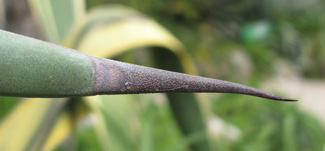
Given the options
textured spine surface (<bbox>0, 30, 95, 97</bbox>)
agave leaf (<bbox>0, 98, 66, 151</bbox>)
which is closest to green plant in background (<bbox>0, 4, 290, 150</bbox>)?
textured spine surface (<bbox>0, 30, 95, 97</bbox>)

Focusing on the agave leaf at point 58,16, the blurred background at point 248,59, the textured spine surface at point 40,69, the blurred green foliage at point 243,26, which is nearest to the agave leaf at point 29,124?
the blurred background at point 248,59

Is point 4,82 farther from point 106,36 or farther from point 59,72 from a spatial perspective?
point 106,36

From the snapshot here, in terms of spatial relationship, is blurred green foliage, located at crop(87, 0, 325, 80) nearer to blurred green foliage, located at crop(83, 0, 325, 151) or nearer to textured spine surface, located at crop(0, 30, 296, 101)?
blurred green foliage, located at crop(83, 0, 325, 151)

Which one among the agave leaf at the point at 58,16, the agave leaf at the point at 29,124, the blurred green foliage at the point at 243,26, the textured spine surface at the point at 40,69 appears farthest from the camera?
the blurred green foliage at the point at 243,26

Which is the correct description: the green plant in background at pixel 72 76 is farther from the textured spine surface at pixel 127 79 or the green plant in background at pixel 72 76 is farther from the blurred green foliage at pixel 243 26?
the blurred green foliage at pixel 243 26

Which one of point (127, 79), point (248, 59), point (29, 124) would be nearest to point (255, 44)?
point (248, 59)

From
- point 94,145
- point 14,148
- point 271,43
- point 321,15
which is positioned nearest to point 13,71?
point 14,148
